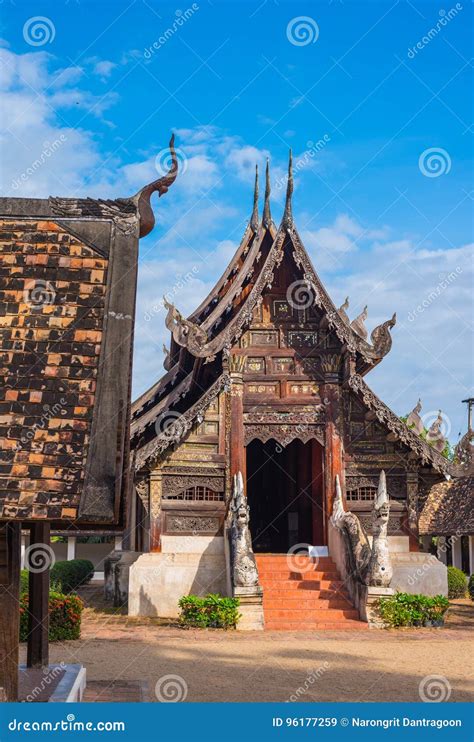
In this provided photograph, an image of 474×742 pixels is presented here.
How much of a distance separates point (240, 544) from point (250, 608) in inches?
54.4

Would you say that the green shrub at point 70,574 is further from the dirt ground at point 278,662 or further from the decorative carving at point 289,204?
the decorative carving at point 289,204

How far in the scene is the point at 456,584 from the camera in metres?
26.0

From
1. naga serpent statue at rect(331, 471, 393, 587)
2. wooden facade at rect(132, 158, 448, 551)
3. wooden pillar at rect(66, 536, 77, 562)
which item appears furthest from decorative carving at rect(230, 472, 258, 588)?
wooden pillar at rect(66, 536, 77, 562)

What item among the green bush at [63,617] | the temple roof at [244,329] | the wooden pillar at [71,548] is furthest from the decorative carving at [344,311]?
the wooden pillar at [71,548]

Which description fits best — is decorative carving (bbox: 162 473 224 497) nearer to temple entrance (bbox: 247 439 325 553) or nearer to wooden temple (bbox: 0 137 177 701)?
temple entrance (bbox: 247 439 325 553)

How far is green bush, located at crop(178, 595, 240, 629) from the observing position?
52.1 feet

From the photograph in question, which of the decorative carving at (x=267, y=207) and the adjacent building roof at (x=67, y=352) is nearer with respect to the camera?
the adjacent building roof at (x=67, y=352)

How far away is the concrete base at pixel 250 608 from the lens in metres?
15.9

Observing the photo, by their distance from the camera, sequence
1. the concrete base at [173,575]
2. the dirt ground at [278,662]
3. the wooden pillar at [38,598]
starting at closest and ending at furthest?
the wooden pillar at [38,598], the dirt ground at [278,662], the concrete base at [173,575]

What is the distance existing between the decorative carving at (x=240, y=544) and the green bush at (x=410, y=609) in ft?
7.94

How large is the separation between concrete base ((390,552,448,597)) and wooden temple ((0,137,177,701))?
1296cm

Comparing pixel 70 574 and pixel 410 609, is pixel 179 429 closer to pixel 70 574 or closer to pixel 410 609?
pixel 410 609

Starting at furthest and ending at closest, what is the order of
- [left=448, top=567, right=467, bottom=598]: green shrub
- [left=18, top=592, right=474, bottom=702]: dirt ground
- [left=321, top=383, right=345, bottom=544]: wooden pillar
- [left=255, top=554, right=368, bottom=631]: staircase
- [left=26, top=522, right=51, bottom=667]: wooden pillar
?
1. [left=448, top=567, right=467, bottom=598]: green shrub
2. [left=321, top=383, right=345, bottom=544]: wooden pillar
3. [left=255, top=554, right=368, bottom=631]: staircase
4. [left=18, top=592, right=474, bottom=702]: dirt ground
5. [left=26, top=522, right=51, bottom=667]: wooden pillar

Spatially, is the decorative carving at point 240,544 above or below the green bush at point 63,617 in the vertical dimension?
above
